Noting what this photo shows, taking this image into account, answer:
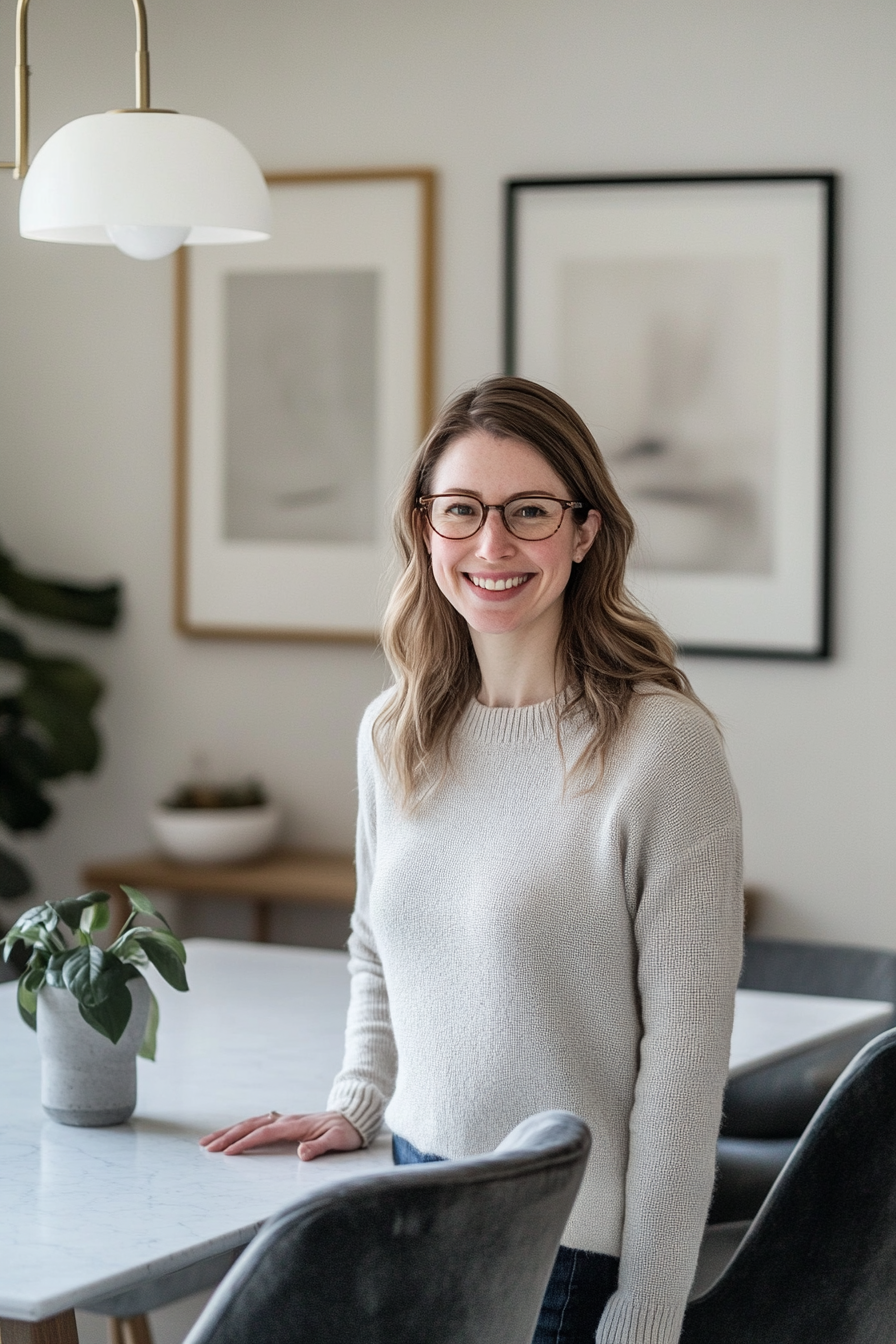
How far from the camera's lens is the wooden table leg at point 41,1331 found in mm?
1571

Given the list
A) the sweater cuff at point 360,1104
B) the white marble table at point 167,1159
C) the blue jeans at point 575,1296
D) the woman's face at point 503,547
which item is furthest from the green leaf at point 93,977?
the woman's face at point 503,547

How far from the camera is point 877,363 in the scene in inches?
143

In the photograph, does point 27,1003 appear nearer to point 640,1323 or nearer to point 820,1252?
point 640,1323

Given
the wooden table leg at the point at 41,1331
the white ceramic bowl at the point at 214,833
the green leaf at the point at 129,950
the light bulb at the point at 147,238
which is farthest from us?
the white ceramic bowl at the point at 214,833

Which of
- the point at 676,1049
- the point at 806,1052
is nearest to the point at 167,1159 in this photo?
the point at 676,1049

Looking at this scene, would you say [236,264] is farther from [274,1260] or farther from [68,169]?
[274,1260]

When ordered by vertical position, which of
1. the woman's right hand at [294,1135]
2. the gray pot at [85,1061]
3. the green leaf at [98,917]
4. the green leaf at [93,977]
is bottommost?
the woman's right hand at [294,1135]

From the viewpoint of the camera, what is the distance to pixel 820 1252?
66.6 inches

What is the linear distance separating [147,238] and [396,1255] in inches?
48.3

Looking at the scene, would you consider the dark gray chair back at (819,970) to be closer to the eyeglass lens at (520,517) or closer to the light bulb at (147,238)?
the eyeglass lens at (520,517)

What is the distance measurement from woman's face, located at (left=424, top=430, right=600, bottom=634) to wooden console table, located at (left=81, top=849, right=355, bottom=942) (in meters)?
2.02

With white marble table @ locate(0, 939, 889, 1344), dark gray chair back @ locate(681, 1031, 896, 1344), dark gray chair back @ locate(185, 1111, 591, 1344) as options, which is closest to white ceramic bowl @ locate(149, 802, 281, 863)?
white marble table @ locate(0, 939, 889, 1344)

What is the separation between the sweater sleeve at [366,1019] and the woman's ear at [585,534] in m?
0.33

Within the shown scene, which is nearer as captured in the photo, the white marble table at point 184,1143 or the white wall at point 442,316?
the white marble table at point 184,1143
